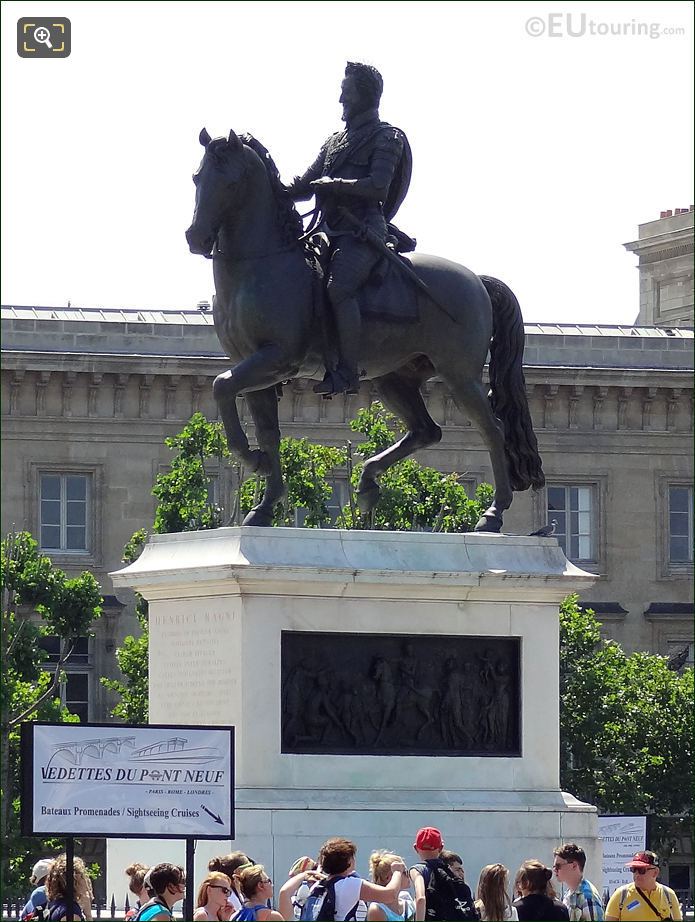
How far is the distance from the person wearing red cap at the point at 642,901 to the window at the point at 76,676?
35902 mm

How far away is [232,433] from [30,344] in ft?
115

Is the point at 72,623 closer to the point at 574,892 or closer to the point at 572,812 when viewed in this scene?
the point at 572,812

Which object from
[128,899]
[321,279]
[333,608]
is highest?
[321,279]

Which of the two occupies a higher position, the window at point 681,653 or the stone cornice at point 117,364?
the stone cornice at point 117,364

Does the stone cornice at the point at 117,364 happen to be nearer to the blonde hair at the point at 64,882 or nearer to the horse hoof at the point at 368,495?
the horse hoof at the point at 368,495

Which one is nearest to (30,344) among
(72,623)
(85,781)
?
(72,623)

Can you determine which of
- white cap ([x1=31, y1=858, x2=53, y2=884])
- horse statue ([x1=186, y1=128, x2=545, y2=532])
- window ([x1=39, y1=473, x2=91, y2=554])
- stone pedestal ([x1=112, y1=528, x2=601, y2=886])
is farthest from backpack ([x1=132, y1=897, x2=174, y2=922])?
window ([x1=39, y1=473, x2=91, y2=554])

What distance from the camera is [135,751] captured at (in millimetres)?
18547

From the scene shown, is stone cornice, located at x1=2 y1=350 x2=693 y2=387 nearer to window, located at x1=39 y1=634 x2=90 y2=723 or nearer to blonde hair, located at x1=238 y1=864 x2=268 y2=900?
window, located at x1=39 y1=634 x2=90 y2=723

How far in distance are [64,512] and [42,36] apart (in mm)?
34357

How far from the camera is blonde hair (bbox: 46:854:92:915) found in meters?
17.3

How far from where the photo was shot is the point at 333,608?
69.6ft

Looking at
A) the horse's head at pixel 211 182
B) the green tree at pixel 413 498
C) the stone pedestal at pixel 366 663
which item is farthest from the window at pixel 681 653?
the horse's head at pixel 211 182

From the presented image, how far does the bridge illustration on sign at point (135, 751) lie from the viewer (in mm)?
18250
